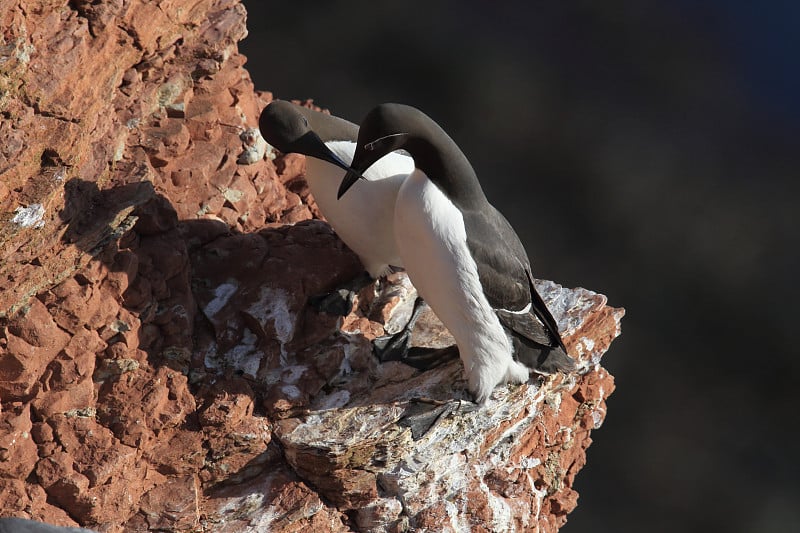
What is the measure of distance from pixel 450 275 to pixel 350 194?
0.75 m

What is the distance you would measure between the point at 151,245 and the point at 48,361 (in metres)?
0.82

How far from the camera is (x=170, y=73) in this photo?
210 inches

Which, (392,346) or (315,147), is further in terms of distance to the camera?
(392,346)

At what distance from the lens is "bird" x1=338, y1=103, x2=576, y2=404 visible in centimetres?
438

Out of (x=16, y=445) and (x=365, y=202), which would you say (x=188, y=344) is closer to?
(x=16, y=445)

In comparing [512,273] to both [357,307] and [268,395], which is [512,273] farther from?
[268,395]

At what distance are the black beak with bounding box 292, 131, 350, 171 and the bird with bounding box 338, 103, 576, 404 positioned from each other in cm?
13

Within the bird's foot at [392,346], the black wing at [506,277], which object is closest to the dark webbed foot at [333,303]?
the bird's foot at [392,346]

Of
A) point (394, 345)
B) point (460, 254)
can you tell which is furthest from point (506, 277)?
point (394, 345)

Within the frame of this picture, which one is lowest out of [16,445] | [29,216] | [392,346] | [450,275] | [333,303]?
[16,445]

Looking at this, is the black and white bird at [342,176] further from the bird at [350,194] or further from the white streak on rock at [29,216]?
the white streak on rock at [29,216]

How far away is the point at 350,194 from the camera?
4.82 m

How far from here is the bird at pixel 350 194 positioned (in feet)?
15.4

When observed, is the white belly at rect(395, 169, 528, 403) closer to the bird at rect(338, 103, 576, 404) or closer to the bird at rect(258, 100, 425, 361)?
the bird at rect(338, 103, 576, 404)
